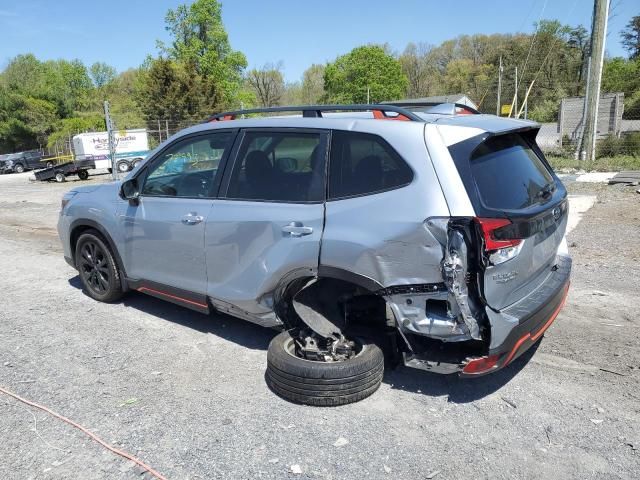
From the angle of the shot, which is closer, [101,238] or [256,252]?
[256,252]

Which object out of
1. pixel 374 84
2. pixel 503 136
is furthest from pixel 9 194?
pixel 374 84

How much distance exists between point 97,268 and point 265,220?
2512 millimetres

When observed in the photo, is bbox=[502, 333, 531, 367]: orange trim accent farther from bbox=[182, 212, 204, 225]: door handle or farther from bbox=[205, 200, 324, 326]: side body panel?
bbox=[182, 212, 204, 225]: door handle

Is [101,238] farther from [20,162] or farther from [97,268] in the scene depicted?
[20,162]

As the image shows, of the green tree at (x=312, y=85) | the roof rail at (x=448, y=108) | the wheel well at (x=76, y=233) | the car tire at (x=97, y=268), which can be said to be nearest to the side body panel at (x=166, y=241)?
the car tire at (x=97, y=268)

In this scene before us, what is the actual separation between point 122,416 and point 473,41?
9097cm

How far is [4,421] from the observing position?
3258 mm

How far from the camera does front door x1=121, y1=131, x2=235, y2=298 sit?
13.5 feet

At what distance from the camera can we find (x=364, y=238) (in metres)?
3.14

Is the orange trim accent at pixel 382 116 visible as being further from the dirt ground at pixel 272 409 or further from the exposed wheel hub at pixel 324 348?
the dirt ground at pixel 272 409

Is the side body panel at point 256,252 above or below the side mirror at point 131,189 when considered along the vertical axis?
below

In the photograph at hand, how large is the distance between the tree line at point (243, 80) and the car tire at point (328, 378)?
2278 centimetres

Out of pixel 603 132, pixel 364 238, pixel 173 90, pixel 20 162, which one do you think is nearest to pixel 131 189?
pixel 364 238

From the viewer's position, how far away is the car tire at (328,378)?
10.6 ft
